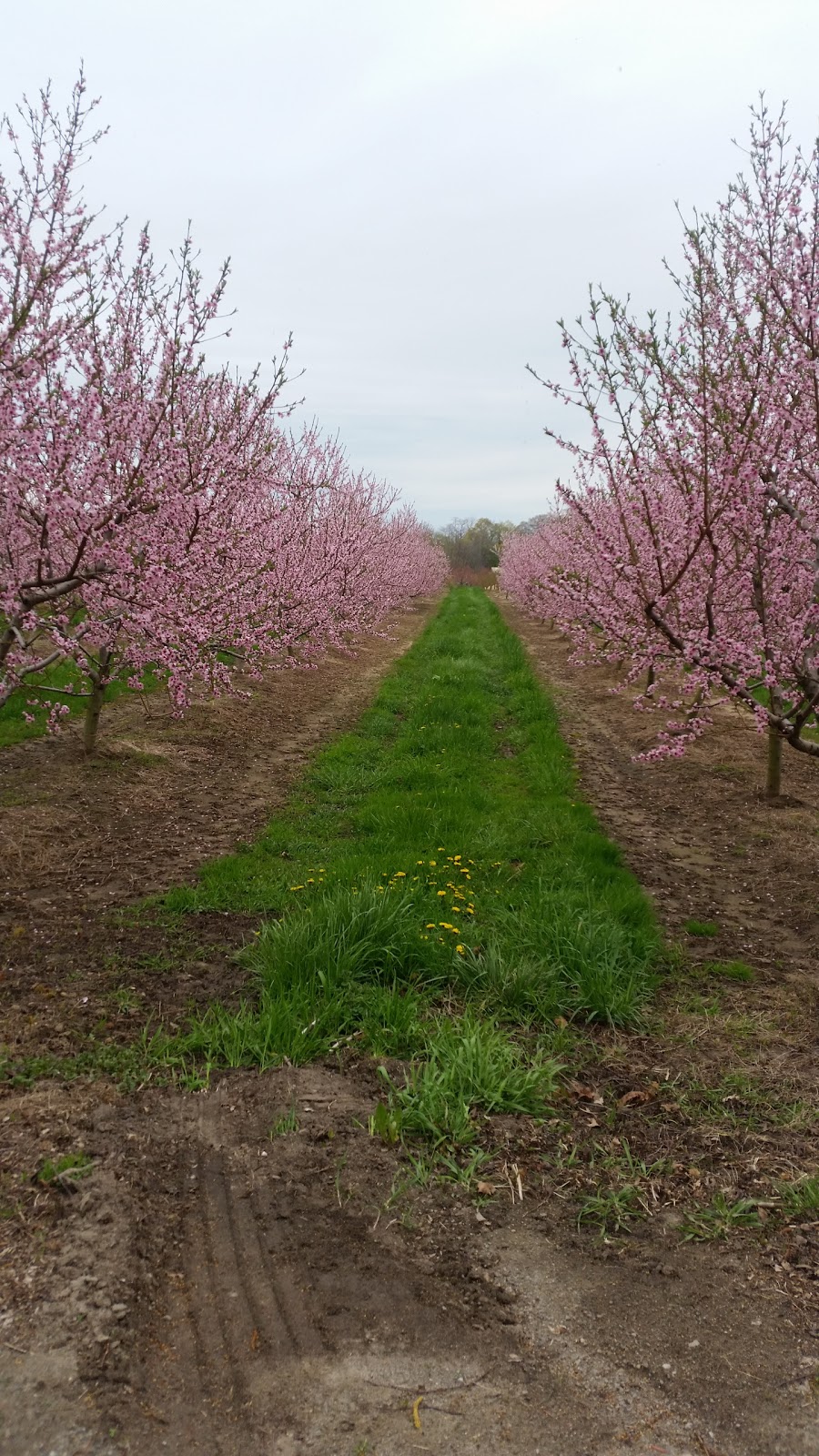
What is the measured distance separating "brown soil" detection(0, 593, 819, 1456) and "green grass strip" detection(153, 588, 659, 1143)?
22cm

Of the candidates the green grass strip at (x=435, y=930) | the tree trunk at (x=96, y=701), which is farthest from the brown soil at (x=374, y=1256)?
the tree trunk at (x=96, y=701)

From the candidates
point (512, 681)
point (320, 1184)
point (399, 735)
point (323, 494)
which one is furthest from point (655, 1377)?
point (323, 494)

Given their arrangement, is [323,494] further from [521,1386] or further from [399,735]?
[521,1386]

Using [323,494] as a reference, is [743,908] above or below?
below

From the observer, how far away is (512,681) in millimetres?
15625

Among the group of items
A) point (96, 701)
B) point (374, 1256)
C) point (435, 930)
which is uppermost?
point (96, 701)

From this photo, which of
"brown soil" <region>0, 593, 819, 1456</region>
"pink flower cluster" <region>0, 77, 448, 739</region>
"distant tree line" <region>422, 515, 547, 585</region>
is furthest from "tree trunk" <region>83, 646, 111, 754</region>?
"distant tree line" <region>422, 515, 547, 585</region>

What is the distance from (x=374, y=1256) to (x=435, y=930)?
2.30m

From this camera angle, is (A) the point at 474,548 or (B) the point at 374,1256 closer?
(B) the point at 374,1256

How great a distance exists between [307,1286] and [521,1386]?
72cm

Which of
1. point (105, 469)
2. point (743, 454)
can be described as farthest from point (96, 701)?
point (743, 454)

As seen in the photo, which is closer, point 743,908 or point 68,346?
point 68,346

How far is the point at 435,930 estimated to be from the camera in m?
5.00

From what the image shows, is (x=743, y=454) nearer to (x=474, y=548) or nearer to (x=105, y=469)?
(x=105, y=469)
